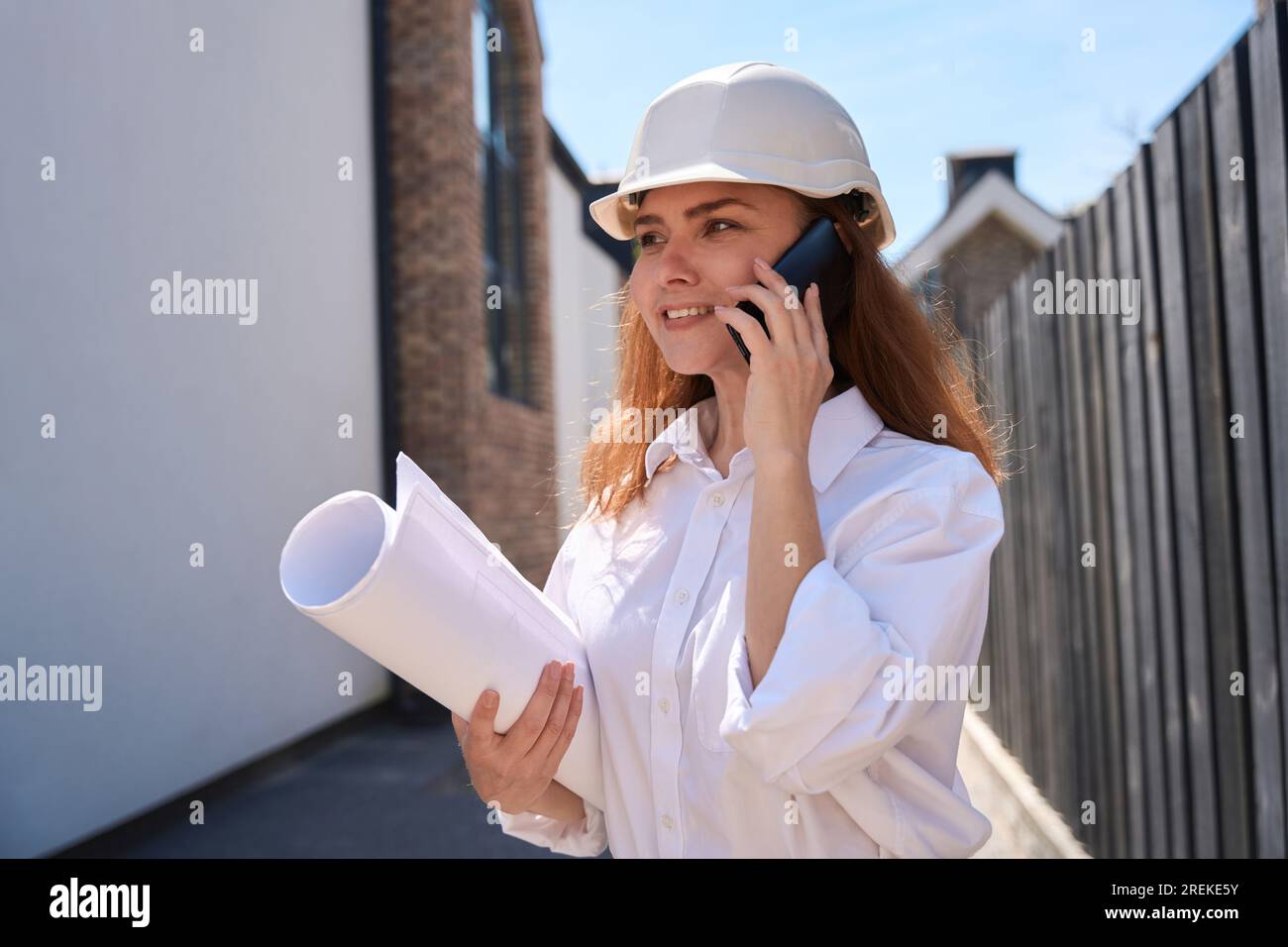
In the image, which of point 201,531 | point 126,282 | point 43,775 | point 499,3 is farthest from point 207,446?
point 499,3

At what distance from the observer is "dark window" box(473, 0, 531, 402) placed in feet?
29.1

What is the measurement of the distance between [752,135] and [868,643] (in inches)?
30.6

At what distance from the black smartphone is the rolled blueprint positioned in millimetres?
532

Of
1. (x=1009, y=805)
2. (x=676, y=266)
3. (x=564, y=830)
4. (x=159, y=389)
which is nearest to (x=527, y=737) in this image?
(x=564, y=830)

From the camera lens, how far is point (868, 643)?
136 centimetres

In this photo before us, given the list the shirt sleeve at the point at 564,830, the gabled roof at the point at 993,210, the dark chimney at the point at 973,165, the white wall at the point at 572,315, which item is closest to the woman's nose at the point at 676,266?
the shirt sleeve at the point at 564,830

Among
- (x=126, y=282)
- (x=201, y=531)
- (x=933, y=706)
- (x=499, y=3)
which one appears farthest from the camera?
(x=499, y=3)

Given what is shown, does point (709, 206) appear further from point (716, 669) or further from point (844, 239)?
point (716, 669)

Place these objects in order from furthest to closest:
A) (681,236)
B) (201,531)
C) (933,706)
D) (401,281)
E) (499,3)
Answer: (499,3) → (401,281) → (201,531) → (681,236) → (933,706)

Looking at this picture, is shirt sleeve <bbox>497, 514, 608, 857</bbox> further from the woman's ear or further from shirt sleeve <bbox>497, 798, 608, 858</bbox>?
the woman's ear

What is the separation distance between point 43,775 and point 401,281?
4.29 meters

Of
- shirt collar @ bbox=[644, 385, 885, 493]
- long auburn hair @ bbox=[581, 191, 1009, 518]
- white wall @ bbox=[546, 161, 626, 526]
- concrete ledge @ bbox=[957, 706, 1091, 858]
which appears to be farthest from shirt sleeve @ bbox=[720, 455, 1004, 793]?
white wall @ bbox=[546, 161, 626, 526]

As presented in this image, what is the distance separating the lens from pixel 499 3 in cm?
952
